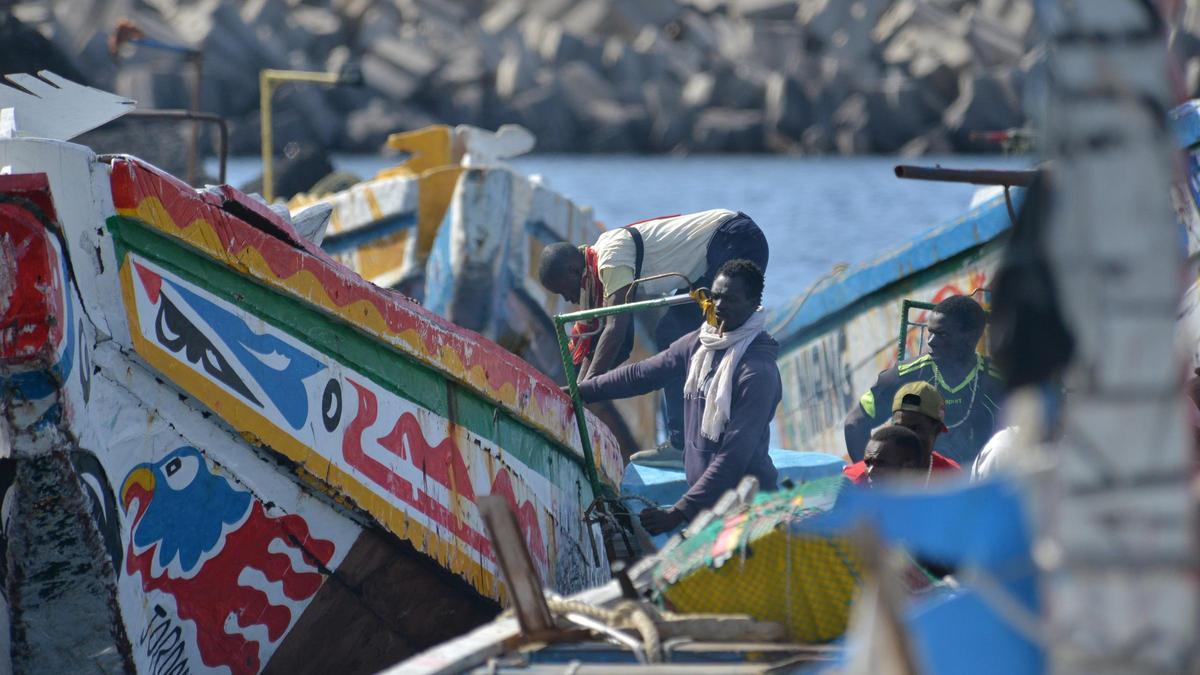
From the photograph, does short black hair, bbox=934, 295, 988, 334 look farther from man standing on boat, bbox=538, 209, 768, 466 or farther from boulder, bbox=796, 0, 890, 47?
boulder, bbox=796, 0, 890, 47

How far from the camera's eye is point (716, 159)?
4847cm

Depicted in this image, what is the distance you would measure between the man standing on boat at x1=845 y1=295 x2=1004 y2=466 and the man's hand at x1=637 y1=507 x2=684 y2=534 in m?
1.56

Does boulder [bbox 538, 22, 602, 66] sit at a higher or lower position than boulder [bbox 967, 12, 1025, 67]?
lower

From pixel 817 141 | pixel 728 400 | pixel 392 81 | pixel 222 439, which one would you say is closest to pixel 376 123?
pixel 392 81

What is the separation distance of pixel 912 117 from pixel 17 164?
4479cm

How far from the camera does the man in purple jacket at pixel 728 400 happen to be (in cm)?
539

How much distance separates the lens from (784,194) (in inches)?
1454

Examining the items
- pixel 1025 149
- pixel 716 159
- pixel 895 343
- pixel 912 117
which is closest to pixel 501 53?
pixel 716 159

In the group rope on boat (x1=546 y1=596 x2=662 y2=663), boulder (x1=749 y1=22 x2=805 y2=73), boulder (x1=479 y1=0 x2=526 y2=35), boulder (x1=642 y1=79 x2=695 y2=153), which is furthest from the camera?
boulder (x1=479 y1=0 x2=526 y2=35)

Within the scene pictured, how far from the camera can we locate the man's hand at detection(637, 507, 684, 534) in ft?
17.3

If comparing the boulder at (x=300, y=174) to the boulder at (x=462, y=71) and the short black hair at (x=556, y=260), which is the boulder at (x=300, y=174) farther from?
the boulder at (x=462, y=71)

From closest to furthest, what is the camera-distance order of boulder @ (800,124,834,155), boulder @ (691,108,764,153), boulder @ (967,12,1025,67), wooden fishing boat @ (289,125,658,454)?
1. wooden fishing boat @ (289,125,658,454)
2. boulder @ (967,12,1025,67)
3. boulder @ (800,124,834,155)
4. boulder @ (691,108,764,153)

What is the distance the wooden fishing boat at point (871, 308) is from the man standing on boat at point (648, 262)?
104 centimetres

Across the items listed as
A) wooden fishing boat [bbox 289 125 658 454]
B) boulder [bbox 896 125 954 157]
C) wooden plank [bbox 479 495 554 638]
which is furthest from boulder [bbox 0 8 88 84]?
boulder [bbox 896 125 954 157]
